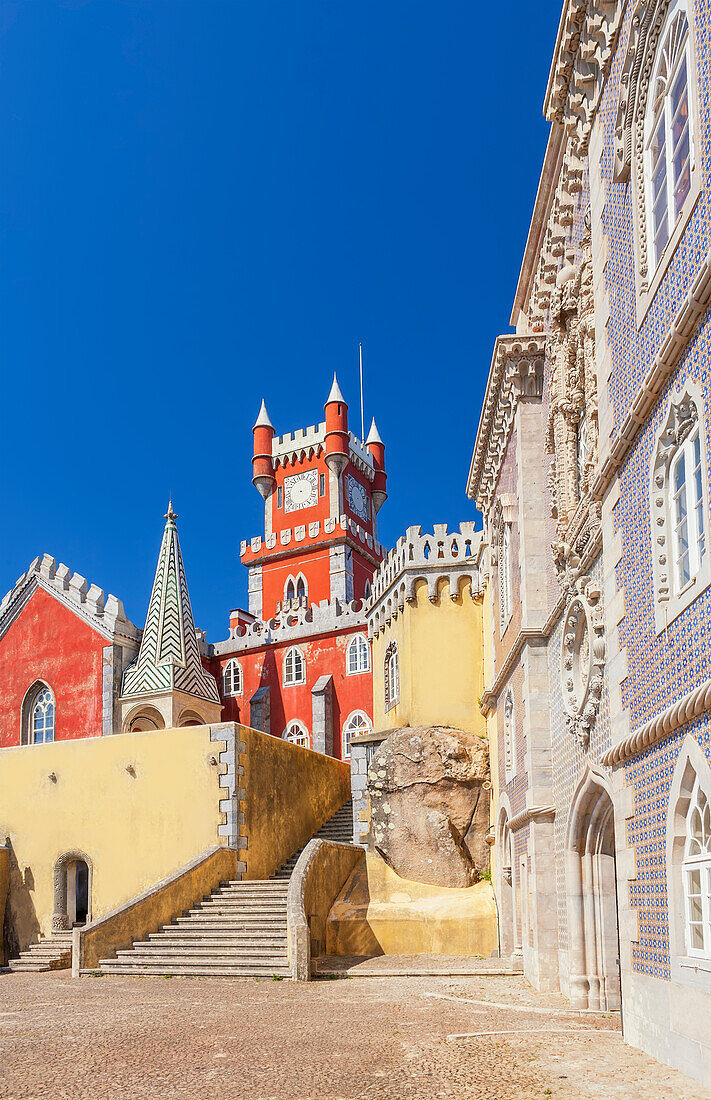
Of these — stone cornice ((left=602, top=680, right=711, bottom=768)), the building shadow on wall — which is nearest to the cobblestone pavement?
stone cornice ((left=602, top=680, right=711, bottom=768))

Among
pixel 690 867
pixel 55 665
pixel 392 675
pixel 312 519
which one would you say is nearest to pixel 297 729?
pixel 392 675

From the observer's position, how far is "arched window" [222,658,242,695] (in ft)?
107

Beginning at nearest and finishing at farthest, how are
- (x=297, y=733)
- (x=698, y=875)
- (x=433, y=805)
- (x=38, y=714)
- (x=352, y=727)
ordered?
(x=698, y=875)
(x=433, y=805)
(x=352, y=727)
(x=297, y=733)
(x=38, y=714)

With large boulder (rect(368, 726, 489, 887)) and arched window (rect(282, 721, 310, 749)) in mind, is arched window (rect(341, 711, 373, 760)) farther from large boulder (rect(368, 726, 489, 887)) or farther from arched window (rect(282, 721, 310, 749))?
large boulder (rect(368, 726, 489, 887))

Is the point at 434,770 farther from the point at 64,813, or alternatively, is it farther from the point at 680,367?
the point at 680,367

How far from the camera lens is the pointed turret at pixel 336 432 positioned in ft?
137

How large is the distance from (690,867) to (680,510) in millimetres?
2643

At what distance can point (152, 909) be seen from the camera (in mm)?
16969

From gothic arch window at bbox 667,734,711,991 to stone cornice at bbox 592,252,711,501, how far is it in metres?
2.76

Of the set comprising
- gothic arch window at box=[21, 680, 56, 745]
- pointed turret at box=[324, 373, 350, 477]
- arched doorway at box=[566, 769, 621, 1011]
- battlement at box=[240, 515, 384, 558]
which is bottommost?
arched doorway at box=[566, 769, 621, 1011]

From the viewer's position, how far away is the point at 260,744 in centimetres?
2066

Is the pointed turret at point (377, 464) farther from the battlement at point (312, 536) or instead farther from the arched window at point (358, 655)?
the arched window at point (358, 655)

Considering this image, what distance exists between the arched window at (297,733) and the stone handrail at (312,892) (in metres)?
10.1

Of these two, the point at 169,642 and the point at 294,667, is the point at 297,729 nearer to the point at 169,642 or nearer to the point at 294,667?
the point at 294,667
